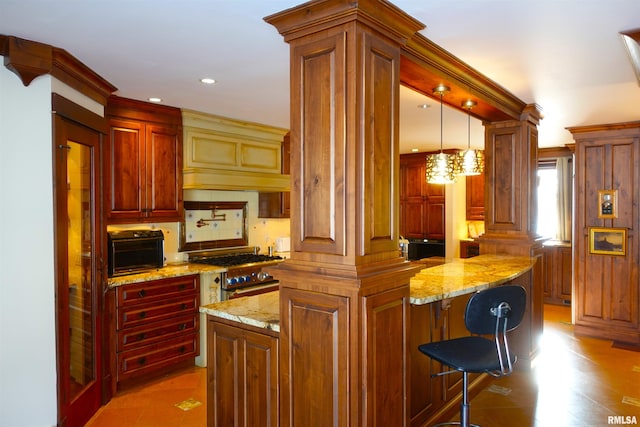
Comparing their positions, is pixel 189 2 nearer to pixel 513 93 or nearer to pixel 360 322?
pixel 360 322

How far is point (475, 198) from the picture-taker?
723 cm

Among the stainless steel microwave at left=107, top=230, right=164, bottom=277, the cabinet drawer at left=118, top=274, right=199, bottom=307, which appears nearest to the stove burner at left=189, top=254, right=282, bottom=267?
the cabinet drawer at left=118, top=274, right=199, bottom=307

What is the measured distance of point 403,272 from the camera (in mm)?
2129

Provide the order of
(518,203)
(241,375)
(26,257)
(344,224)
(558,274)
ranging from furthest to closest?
(558,274), (518,203), (26,257), (241,375), (344,224)

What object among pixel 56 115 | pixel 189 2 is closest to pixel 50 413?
pixel 56 115

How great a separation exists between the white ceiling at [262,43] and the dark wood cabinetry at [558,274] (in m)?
3.38

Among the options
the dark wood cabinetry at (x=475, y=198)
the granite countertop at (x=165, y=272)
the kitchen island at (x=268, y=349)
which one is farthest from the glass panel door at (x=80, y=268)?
the dark wood cabinetry at (x=475, y=198)

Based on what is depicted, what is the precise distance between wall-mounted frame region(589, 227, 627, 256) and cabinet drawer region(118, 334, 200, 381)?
4.48 meters

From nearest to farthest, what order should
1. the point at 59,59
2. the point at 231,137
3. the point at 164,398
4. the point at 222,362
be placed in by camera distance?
the point at 222,362 → the point at 59,59 → the point at 164,398 → the point at 231,137

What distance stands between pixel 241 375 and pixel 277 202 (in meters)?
3.10

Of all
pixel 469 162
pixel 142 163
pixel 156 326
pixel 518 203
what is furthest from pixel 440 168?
pixel 156 326

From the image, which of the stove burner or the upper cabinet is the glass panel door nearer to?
the upper cabinet

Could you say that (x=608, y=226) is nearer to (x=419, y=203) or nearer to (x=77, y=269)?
(x=419, y=203)

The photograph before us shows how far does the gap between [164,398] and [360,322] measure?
2349 mm
